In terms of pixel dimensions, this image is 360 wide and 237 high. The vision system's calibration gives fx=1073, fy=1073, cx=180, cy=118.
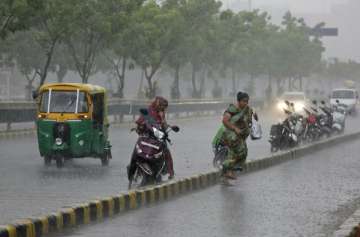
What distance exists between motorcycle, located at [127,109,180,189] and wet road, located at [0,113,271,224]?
1.64 ft

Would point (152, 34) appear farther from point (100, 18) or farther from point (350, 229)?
point (350, 229)

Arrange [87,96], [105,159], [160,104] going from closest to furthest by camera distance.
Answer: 1. [160,104]
2. [87,96]
3. [105,159]

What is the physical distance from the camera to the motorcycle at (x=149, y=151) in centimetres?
1606

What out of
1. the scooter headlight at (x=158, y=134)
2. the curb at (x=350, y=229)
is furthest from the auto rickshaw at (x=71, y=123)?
the curb at (x=350, y=229)

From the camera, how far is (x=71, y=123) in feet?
68.9

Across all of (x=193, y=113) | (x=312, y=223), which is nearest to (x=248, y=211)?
(x=312, y=223)

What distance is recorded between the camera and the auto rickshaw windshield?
2133cm

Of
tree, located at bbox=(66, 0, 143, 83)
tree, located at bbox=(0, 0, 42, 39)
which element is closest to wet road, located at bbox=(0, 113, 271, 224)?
tree, located at bbox=(0, 0, 42, 39)

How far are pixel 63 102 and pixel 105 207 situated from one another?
28.2ft

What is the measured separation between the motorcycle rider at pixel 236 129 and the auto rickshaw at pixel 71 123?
4.09 m

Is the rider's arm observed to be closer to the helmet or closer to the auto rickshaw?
the helmet

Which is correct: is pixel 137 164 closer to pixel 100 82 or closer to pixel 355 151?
pixel 355 151

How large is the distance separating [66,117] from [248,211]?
26.7 feet

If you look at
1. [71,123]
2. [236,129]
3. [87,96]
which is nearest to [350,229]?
[236,129]
